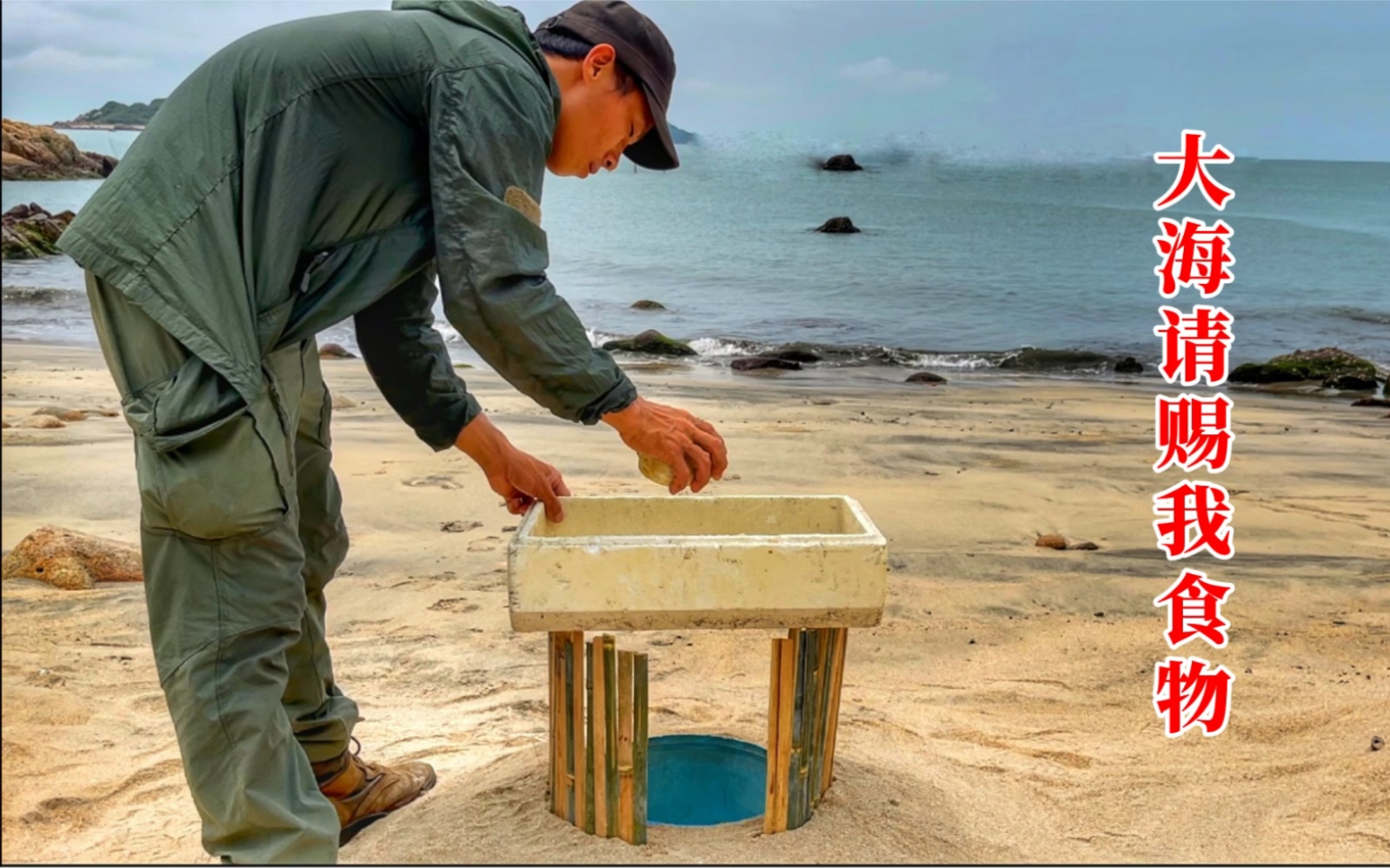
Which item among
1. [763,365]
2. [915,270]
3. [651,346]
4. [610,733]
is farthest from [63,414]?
[915,270]

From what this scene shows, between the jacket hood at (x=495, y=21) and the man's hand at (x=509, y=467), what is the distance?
0.84 m

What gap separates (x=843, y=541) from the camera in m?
2.22

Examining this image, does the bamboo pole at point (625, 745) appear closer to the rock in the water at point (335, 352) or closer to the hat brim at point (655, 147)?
the hat brim at point (655, 147)

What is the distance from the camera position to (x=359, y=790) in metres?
2.76

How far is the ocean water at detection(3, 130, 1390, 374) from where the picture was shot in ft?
53.3

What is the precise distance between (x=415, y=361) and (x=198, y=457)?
72cm

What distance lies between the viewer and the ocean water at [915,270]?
1625 centimetres

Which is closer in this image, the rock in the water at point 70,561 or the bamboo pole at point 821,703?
the bamboo pole at point 821,703

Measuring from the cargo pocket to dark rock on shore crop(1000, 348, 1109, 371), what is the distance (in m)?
12.8

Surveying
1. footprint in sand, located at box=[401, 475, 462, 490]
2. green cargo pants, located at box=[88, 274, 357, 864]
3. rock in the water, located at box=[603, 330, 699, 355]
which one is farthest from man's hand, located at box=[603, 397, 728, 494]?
rock in the water, located at box=[603, 330, 699, 355]

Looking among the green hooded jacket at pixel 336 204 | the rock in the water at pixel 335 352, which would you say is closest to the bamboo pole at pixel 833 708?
the green hooded jacket at pixel 336 204

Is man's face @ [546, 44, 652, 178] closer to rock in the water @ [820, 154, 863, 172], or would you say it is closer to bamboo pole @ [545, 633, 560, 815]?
bamboo pole @ [545, 633, 560, 815]

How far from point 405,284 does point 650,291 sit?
1856 cm

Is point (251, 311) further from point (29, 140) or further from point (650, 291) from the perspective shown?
point (650, 291)
